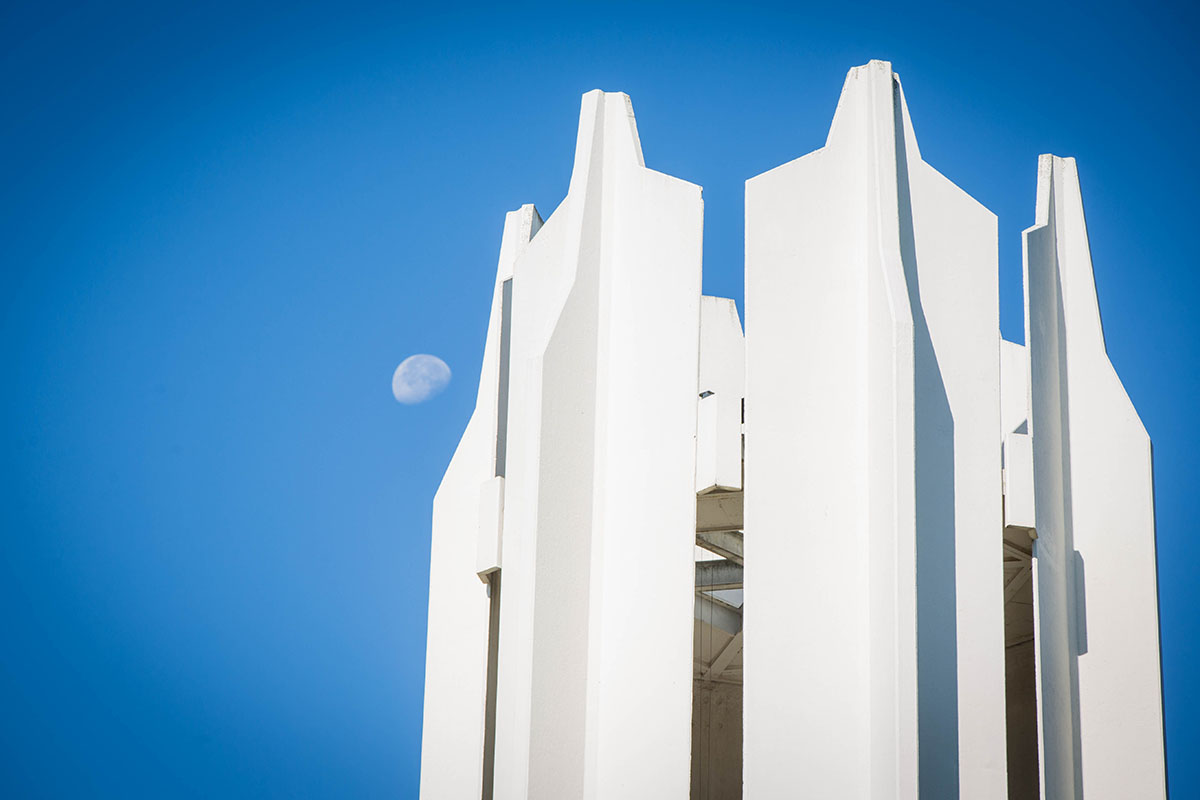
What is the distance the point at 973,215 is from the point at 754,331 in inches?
86.2

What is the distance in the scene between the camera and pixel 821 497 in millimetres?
9414

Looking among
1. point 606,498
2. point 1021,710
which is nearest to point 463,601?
point 606,498

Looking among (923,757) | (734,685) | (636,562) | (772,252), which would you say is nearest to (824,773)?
(923,757)

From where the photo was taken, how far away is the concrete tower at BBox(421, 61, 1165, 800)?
9156mm

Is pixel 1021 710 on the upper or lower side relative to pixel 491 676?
lower

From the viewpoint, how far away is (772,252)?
10016mm

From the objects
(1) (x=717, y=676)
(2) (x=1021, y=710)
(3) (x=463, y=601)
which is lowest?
(2) (x=1021, y=710)

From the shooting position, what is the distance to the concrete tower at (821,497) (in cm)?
916

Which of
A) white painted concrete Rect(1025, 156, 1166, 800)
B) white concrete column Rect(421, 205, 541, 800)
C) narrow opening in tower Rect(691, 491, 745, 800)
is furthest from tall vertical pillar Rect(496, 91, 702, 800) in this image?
narrow opening in tower Rect(691, 491, 745, 800)

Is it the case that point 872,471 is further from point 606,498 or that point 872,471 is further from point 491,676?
point 491,676

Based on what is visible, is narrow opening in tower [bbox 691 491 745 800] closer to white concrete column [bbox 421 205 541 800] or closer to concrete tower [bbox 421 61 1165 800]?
white concrete column [bbox 421 205 541 800]

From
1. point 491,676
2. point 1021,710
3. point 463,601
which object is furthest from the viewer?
point 1021,710

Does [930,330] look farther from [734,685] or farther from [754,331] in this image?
[734,685]

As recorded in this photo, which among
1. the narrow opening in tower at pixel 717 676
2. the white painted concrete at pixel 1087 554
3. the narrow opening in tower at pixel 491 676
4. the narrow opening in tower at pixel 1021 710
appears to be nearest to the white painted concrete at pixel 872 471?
the white painted concrete at pixel 1087 554
